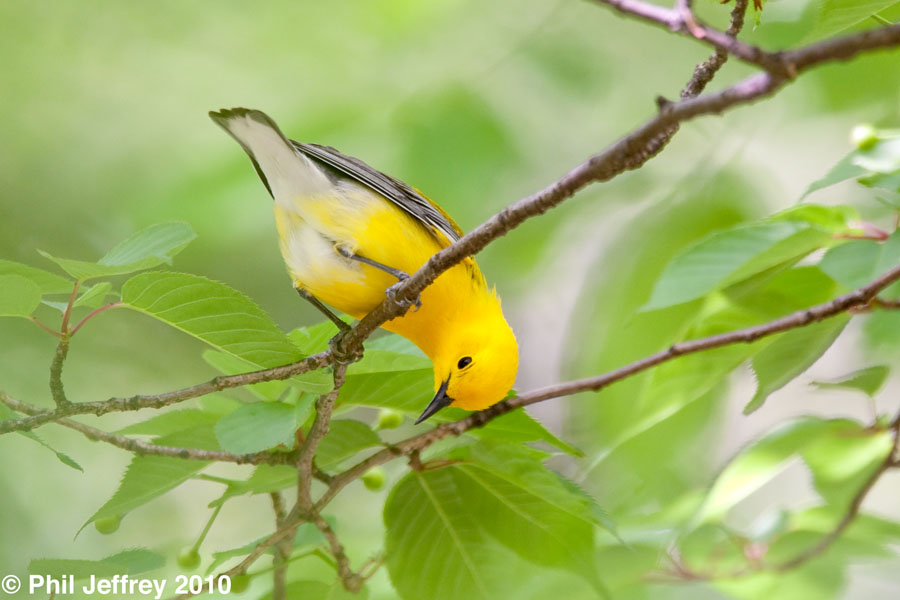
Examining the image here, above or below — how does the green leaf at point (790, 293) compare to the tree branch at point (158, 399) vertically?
above

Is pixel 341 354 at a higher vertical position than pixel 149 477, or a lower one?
higher

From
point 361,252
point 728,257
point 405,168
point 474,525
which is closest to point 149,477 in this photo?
point 474,525

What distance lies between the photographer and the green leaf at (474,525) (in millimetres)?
2236

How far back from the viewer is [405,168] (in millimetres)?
3717

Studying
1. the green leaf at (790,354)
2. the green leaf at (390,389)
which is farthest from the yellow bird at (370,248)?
the green leaf at (790,354)

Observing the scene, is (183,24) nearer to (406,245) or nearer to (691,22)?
(406,245)

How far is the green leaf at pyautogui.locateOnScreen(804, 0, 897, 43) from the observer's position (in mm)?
1684

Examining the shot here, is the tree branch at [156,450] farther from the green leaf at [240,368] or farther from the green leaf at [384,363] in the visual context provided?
the green leaf at [384,363]

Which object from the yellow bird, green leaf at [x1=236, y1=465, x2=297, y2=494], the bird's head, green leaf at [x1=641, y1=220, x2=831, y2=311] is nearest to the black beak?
the bird's head

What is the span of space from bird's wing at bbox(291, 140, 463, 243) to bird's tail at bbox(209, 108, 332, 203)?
0.05 meters

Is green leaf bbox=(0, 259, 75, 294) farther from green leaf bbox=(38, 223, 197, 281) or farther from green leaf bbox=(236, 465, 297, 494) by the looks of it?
green leaf bbox=(236, 465, 297, 494)

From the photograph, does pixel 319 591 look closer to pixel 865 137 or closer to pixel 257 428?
pixel 257 428

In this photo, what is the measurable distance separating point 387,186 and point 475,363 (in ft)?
2.33

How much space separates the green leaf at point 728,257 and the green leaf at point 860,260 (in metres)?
0.09
